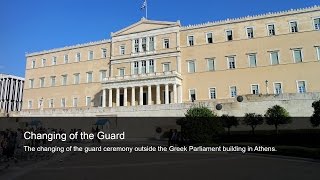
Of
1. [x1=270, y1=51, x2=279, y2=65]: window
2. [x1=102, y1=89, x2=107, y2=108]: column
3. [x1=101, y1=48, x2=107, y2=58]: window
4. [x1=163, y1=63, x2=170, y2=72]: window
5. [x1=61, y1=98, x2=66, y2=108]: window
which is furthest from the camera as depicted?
[x1=61, y1=98, x2=66, y2=108]: window

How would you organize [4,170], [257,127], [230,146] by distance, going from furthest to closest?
[257,127] < [230,146] < [4,170]

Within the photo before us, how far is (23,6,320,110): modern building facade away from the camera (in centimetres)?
4384

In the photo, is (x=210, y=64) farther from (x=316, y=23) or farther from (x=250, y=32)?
(x=316, y=23)

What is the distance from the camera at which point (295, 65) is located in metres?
43.6

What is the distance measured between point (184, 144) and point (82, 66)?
41.7m

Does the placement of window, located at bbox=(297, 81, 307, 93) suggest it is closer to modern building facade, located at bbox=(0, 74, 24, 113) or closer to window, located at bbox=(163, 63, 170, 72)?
window, located at bbox=(163, 63, 170, 72)

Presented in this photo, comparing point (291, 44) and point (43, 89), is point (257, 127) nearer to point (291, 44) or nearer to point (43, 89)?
point (291, 44)

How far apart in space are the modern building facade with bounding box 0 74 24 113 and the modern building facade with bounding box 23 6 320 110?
244 feet

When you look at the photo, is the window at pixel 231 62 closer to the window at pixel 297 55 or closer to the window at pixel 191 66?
the window at pixel 191 66

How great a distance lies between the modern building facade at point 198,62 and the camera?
4384 centimetres

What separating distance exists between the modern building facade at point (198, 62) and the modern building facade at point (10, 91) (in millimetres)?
74225

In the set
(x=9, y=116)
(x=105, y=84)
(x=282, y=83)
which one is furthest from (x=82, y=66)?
(x=282, y=83)

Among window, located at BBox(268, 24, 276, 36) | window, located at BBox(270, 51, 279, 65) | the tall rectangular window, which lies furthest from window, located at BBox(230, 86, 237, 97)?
window, located at BBox(268, 24, 276, 36)

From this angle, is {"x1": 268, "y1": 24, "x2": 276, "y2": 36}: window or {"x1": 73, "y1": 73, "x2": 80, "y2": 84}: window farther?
{"x1": 73, "y1": 73, "x2": 80, "y2": 84}: window
